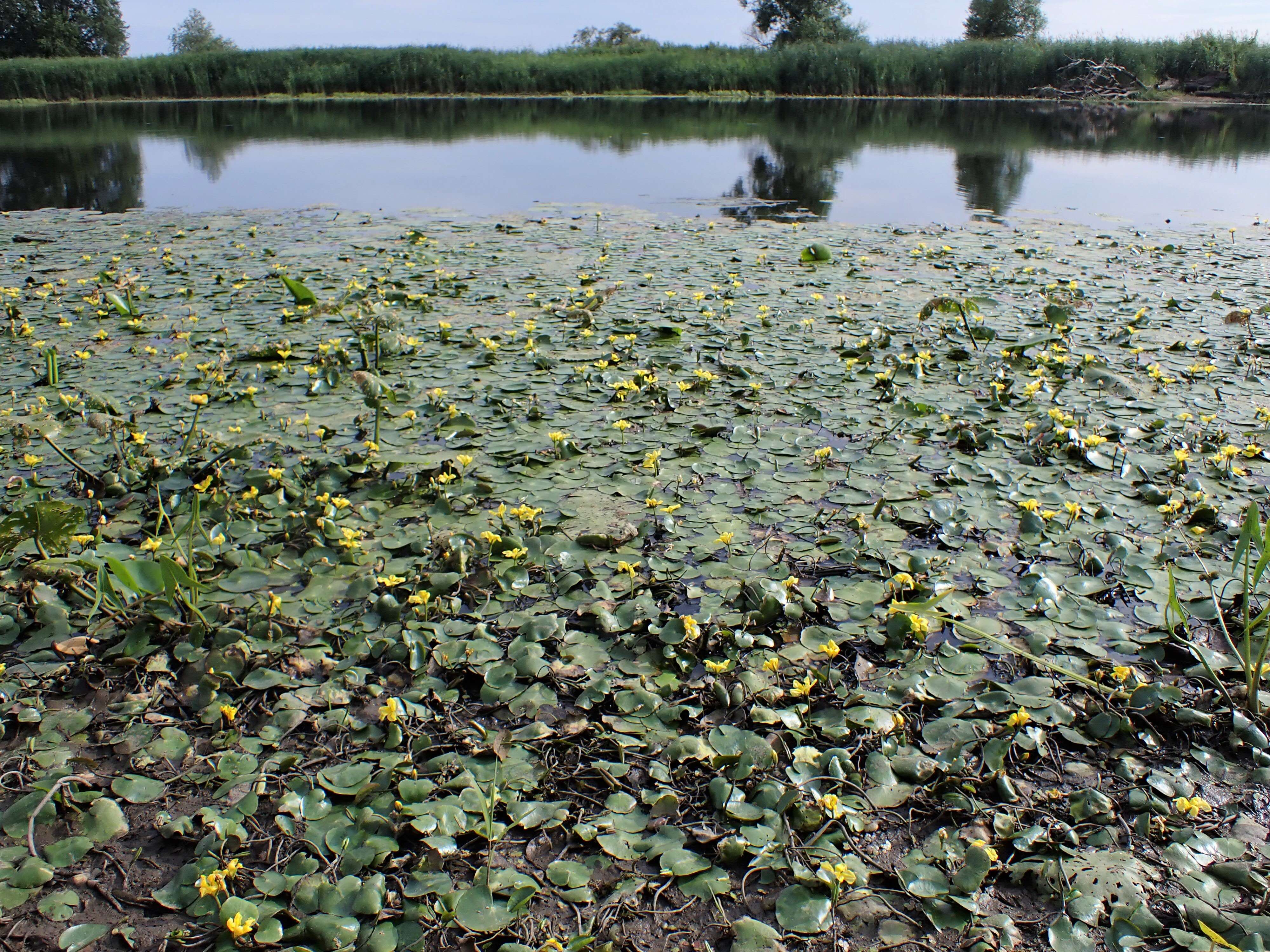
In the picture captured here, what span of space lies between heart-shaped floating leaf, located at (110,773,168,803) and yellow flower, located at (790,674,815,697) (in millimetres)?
1261

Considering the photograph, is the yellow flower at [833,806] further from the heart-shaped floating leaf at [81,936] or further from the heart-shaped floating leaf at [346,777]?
the heart-shaped floating leaf at [81,936]

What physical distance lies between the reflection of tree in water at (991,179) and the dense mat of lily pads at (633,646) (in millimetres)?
5799

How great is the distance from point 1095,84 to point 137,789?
33.7 m

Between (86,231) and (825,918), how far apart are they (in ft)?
26.6

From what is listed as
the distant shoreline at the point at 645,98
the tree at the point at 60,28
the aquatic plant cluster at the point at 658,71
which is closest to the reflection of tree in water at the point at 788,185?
the distant shoreline at the point at 645,98

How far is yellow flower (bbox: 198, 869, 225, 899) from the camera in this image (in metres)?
1.36

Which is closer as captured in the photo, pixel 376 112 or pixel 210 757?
pixel 210 757

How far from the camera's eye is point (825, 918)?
4.54 ft

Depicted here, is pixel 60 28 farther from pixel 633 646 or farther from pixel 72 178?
pixel 633 646

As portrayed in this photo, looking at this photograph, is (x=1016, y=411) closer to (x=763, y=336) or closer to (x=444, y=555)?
(x=763, y=336)

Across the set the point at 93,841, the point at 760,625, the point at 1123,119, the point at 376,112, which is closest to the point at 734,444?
the point at 760,625

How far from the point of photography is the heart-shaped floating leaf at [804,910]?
4.49 ft

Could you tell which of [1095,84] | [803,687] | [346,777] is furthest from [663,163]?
[1095,84]

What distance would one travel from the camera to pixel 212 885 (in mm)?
1367
